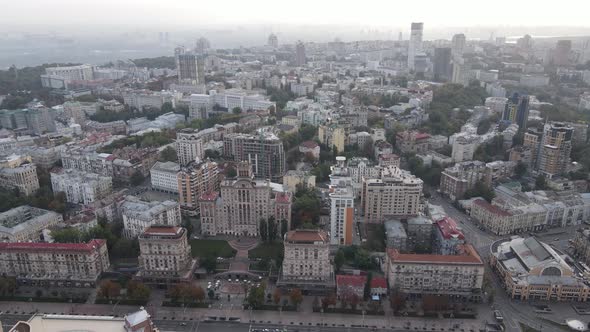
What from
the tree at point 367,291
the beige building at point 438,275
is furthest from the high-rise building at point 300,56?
the tree at point 367,291

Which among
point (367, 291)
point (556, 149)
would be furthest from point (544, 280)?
point (556, 149)

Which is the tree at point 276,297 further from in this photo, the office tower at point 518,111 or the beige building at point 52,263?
the office tower at point 518,111

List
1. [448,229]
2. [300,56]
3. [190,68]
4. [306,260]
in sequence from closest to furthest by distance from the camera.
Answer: [306,260]
[448,229]
[190,68]
[300,56]

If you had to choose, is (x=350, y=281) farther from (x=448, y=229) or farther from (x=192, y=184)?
(x=192, y=184)

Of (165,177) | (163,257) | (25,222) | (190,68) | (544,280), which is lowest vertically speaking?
(544,280)

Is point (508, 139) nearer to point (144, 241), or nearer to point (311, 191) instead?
point (311, 191)

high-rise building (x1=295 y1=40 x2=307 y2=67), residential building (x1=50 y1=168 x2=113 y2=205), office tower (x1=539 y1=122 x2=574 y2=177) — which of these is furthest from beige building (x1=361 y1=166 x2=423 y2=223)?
high-rise building (x1=295 y1=40 x2=307 y2=67)

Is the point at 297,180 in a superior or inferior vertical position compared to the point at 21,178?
inferior
